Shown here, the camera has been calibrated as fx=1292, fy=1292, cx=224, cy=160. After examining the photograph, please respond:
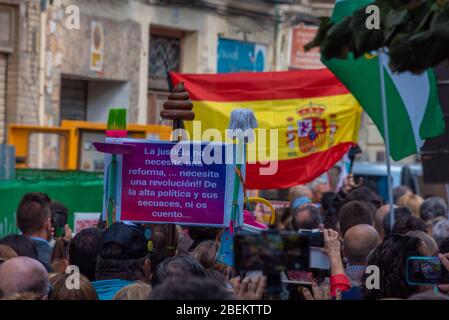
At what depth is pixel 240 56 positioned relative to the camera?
22625 millimetres

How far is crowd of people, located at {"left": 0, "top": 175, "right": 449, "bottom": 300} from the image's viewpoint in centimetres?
455

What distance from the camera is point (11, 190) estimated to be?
11.0 m

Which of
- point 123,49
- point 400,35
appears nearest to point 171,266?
point 400,35

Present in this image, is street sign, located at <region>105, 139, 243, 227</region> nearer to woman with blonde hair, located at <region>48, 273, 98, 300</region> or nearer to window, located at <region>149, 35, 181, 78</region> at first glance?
woman with blonde hair, located at <region>48, 273, 98, 300</region>

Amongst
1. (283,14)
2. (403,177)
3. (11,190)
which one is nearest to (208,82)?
(11,190)

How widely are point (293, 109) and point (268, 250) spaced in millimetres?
7900

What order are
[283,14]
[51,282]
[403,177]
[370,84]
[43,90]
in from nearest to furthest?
[51,282] < [370,84] < [43,90] < [403,177] < [283,14]

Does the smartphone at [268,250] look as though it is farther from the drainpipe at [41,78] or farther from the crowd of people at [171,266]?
the drainpipe at [41,78]

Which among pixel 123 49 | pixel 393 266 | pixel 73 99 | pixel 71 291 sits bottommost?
pixel 71 291

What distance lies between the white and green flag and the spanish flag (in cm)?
148

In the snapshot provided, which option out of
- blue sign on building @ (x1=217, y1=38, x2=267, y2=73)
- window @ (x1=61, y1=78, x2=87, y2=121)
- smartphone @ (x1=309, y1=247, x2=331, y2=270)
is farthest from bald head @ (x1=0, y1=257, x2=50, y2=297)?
blue sign on building @ (x1=217, y1=38, x2=267, y2=73)

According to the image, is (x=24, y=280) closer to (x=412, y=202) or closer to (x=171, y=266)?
(x=171, y=266)

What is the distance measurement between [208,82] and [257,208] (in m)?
1.24
